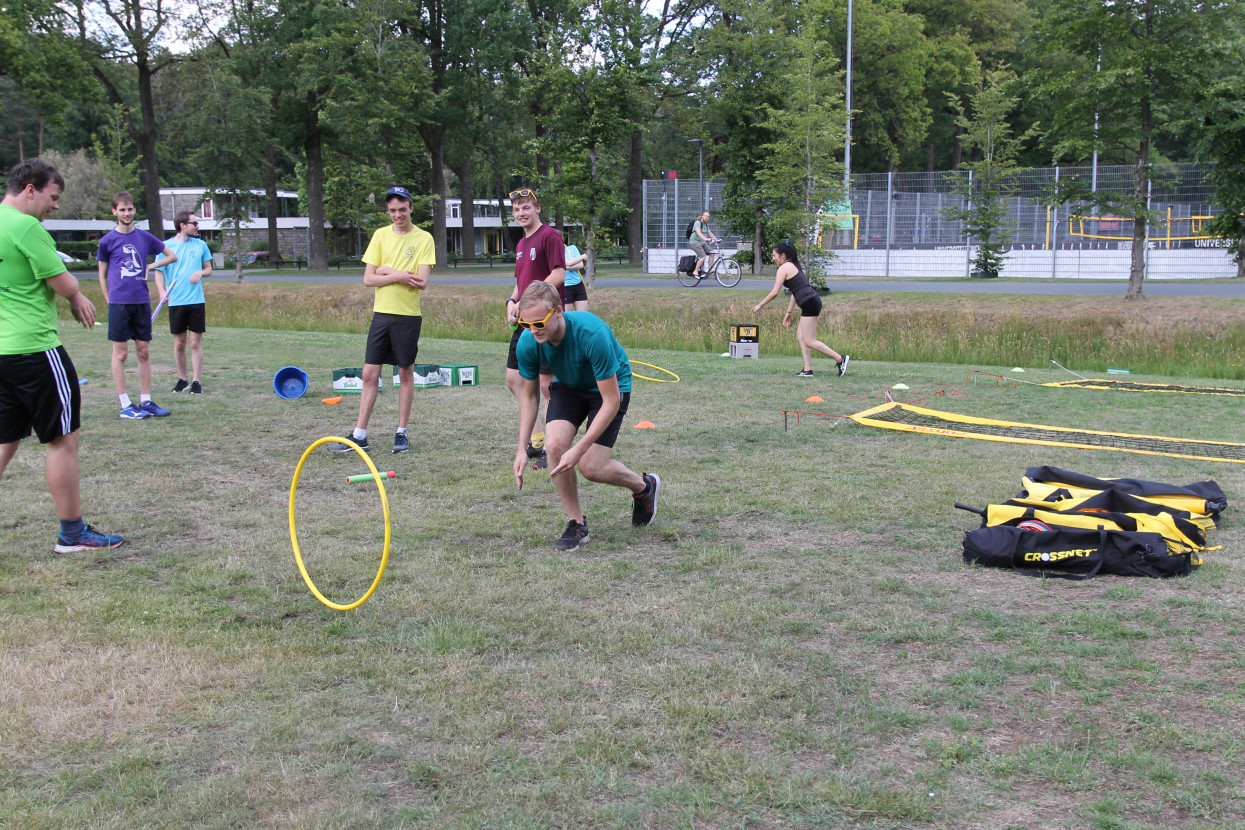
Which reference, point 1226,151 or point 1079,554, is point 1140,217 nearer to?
point 1226,151

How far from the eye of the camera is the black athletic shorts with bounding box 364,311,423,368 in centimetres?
793

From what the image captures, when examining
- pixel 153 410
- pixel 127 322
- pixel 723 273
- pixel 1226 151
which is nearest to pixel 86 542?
pixel 153 410

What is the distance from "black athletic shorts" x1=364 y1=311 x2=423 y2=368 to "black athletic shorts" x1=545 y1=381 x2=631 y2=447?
8.84 feet

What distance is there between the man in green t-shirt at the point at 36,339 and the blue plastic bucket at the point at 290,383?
5502mm

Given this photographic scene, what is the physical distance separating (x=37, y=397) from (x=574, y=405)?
2.94 meters

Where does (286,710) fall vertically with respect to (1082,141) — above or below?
below

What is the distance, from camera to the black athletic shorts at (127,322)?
9.64 meters

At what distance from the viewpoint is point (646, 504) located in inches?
238

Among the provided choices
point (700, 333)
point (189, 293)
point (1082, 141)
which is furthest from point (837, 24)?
point (189, 293)

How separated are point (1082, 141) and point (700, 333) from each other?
27.4 ft

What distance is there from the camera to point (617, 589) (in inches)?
196

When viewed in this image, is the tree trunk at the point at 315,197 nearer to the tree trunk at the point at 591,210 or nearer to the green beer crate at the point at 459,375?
the tree trunk at the point at 591,210

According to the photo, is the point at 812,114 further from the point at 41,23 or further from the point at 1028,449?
the point at 41,23

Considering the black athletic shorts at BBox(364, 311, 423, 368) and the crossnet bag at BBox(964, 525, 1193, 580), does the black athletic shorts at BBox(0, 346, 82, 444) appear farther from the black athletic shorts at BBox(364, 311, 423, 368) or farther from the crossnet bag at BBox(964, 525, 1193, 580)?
the crossnet bag at BBox(964, 525, 1193, 580)
